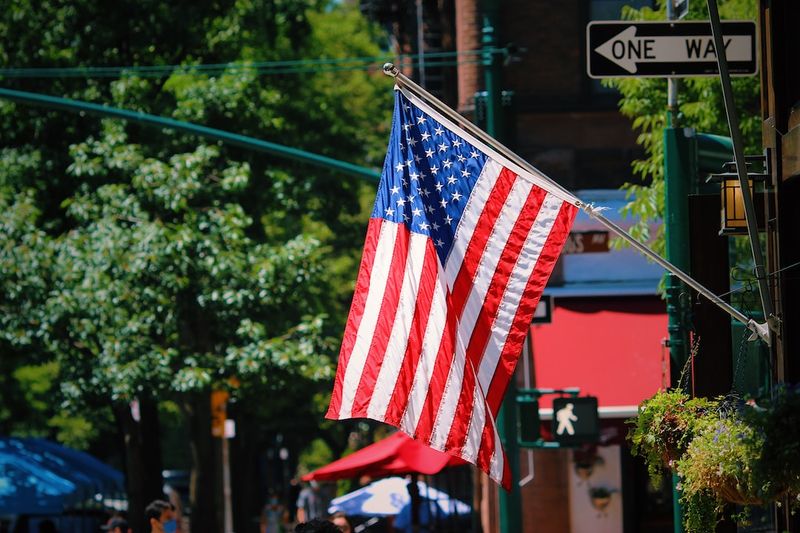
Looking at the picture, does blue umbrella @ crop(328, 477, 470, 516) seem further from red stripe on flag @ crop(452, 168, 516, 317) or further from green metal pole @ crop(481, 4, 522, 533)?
red stripe on flag @ crop(452, 168, 516, 317)

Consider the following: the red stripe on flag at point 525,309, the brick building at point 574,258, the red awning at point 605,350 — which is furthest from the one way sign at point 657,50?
the brick building at point 574,258

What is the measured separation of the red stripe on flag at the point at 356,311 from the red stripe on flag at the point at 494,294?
800mm

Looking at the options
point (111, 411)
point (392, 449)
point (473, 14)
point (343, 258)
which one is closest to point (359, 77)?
point (343, 258)

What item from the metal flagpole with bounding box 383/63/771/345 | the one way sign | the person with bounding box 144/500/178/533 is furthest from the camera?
the person with bounding box 144/500/178/533

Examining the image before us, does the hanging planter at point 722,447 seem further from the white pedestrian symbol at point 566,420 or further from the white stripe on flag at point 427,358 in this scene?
the white pedestrian symbol at point 566,420

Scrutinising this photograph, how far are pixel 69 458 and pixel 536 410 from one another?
15.0 metres

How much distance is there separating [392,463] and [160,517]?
3.76 metres

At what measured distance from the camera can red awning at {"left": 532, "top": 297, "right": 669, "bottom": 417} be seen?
18578 millimetres

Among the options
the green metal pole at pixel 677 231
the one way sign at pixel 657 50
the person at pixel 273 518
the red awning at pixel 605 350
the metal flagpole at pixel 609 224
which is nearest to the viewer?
the metal flagpole at pixel 609 224

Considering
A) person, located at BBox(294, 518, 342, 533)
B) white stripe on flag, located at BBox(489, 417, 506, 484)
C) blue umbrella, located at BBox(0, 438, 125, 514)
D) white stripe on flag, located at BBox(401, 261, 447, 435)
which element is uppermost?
white stripe on flag, located at BBox(401, 261, 447, 435)

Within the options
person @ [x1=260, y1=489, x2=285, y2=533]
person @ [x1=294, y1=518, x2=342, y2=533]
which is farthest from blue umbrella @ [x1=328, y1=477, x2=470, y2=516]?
person @ [x1=294, y1=518, x2=342, y2=533]

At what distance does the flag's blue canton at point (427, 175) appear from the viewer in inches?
356

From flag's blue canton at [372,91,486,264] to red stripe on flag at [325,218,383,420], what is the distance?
159 millimetres

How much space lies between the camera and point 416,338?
8977 mm
